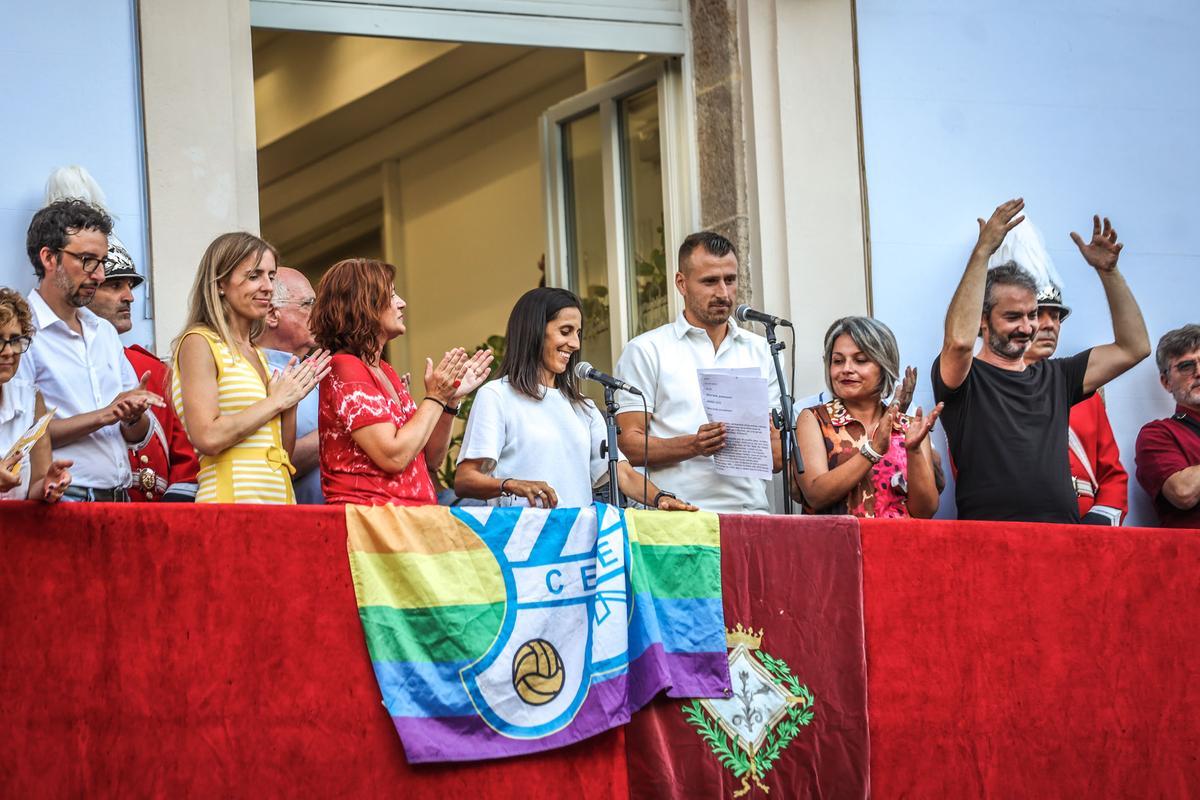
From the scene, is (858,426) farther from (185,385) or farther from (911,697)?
(185,385)

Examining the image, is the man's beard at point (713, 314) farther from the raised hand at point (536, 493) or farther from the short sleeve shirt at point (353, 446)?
the short sleeve shirt at point (353, 446)

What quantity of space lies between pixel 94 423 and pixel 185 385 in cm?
31

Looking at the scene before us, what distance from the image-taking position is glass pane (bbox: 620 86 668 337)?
7.90 meters

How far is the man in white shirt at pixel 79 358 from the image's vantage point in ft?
17.0

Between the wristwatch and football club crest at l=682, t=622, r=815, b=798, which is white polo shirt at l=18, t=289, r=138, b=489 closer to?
football club crest at l=682, t=622, r=815, b=798

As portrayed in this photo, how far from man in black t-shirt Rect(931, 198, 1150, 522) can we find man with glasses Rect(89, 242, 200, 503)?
8.87 feet

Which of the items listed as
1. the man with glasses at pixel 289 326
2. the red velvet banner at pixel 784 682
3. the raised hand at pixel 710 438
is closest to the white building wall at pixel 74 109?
the man with glasses at pixel 289 326

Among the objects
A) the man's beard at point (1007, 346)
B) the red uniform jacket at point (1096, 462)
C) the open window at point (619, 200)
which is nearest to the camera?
the man's beard at point (1007, 346)

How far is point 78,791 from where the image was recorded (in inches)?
169

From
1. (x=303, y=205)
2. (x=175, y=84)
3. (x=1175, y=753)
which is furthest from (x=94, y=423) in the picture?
(x=303, y=205)

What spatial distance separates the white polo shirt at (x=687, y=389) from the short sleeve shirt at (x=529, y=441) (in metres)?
0.47

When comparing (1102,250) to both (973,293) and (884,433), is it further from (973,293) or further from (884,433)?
(884,433)

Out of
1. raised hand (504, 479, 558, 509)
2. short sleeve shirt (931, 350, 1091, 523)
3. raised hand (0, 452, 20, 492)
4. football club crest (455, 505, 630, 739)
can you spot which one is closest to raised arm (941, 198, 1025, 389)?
short sleeve shirt (931, 350, 1091, 523)

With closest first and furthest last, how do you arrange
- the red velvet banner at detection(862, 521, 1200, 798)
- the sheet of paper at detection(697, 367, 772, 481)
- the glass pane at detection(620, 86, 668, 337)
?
the red velvet banner at detection(862, 521, 1200, 798), the sheet of paper at detection(697, 367, 772, 481), the glass pane at detection(620, 86, 668, 337)
